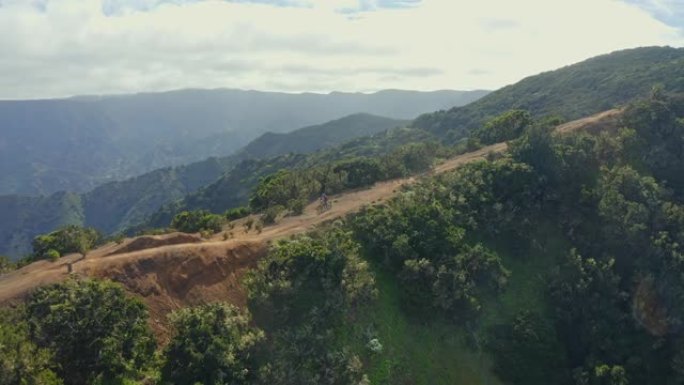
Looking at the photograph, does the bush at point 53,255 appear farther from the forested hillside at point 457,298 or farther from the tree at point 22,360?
the tree at point 22,360

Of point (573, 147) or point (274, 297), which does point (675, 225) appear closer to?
point (573, 147)

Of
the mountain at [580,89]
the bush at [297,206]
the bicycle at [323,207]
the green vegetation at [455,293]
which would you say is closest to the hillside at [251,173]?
the mountain at [580,89]

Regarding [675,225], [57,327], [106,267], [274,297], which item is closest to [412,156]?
[675,225]

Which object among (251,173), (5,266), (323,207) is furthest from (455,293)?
(251,173)

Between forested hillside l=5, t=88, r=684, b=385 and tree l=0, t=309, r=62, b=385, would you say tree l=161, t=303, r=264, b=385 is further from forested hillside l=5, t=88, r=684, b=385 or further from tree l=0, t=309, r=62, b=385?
tree l=0, t=309, r=62, b=385

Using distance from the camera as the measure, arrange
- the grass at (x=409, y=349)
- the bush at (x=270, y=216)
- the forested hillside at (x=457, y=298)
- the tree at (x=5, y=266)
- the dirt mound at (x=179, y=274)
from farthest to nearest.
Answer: the bush at (x=270, y=216) → the tree at (x=5, y=266) → the grass at (x=409, y=349) → the dirt mound at (x=179, y=274) → the forested hillside at (x=457, y=298)

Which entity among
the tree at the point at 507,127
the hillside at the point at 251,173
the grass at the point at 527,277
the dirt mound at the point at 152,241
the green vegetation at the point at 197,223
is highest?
the tree at the point at 507,127

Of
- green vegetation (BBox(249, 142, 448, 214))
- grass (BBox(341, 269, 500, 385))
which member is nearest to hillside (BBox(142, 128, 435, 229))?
green vegetation (BBox(249, 142, 448, 214))
